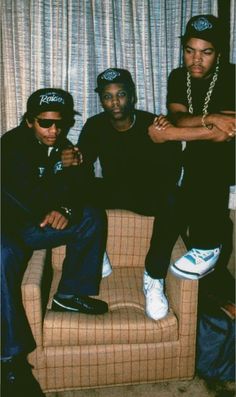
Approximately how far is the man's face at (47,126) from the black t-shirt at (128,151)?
0.40 metres

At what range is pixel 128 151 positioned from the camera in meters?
2.98

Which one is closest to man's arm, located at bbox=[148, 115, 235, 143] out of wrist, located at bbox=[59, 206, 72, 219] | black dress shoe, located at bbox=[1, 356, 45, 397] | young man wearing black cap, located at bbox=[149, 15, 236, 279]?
young man wearing black cap, located at bbox=[149, 15, 236, 279]

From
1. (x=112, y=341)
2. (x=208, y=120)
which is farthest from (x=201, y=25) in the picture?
(x=112, y=341)

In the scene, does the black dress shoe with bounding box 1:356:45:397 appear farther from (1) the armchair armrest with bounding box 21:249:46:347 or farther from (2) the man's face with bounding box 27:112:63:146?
(2) the man's face with bounding box 27:112:63:146

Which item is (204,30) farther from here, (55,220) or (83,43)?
(55,220)

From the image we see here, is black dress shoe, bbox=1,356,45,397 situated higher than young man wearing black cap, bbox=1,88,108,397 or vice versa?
young man wearing black cap, bbox=1,88,108,397

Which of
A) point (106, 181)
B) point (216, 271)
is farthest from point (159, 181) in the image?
point (216, 271)

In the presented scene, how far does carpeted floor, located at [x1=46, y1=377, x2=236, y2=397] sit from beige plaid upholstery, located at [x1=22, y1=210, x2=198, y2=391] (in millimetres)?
43

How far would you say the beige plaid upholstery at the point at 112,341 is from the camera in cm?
248

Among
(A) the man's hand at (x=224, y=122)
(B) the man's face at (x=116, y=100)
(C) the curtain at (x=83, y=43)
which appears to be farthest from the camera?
(C) the curtain at (x=83, y=43)

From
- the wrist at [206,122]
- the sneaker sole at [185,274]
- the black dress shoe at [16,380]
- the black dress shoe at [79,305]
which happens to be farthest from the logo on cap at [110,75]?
the black dress shoe at [16,380]

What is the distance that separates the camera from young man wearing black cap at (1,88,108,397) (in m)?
2.37

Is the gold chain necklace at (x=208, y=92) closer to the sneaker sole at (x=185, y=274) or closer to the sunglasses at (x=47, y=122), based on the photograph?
the sunglasses at (x=47, y=122)

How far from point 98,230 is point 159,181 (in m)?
0.56
